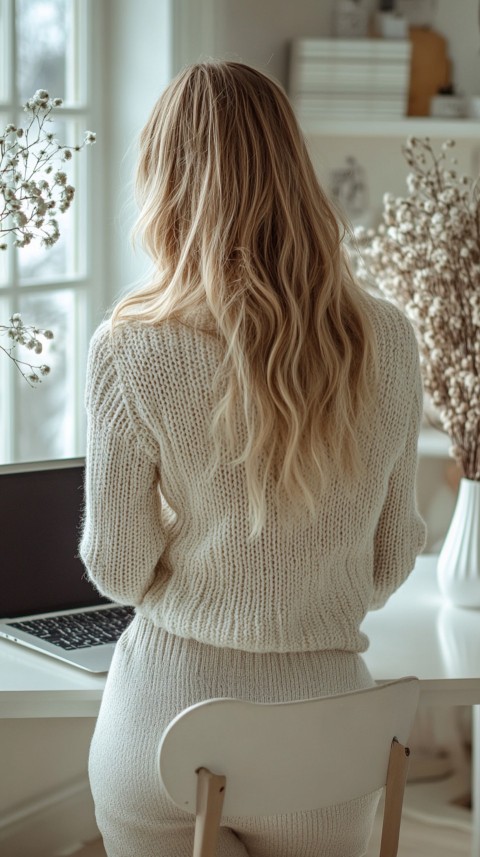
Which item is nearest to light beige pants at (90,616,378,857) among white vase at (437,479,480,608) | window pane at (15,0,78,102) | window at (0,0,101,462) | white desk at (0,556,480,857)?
white desk at (0,556,480,857)

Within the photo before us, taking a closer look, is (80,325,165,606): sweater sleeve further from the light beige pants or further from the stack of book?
the stack of book

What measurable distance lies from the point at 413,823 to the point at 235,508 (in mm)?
1517

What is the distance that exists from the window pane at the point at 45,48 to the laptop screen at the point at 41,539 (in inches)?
34.4

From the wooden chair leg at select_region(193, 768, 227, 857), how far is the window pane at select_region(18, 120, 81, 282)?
1373 mm

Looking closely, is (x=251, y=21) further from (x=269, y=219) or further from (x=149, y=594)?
(x=149, y=594)

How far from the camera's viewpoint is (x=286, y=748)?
1151 millimetres

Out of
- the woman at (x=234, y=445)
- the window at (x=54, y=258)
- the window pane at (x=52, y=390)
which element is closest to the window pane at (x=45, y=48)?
the window at (x=54, y=258)

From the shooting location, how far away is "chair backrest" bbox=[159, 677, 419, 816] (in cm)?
112

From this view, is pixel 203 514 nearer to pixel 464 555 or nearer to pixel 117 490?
pixel 117 490

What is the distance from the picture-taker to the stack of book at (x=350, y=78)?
2.40 m

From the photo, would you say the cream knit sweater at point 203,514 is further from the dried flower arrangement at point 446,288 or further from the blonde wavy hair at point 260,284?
the dried flower arrangement at point 446,288

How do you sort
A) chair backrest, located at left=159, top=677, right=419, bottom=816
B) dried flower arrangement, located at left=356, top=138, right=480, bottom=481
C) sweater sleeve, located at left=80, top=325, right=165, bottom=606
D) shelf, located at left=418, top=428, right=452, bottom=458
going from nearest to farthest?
chair backrest, located at left=159, top=677, right=419, bottom=816 < sweater sleeve, located at left=80, top=325, right=165, bottom=606 < dried flower arrangement, located at left=356, top=138, right=480, bottom=481 < shelf, located at left=418, top=428, right=452, bottom=458

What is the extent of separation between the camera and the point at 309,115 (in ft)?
7.96

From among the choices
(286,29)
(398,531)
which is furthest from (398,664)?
(286,29)
